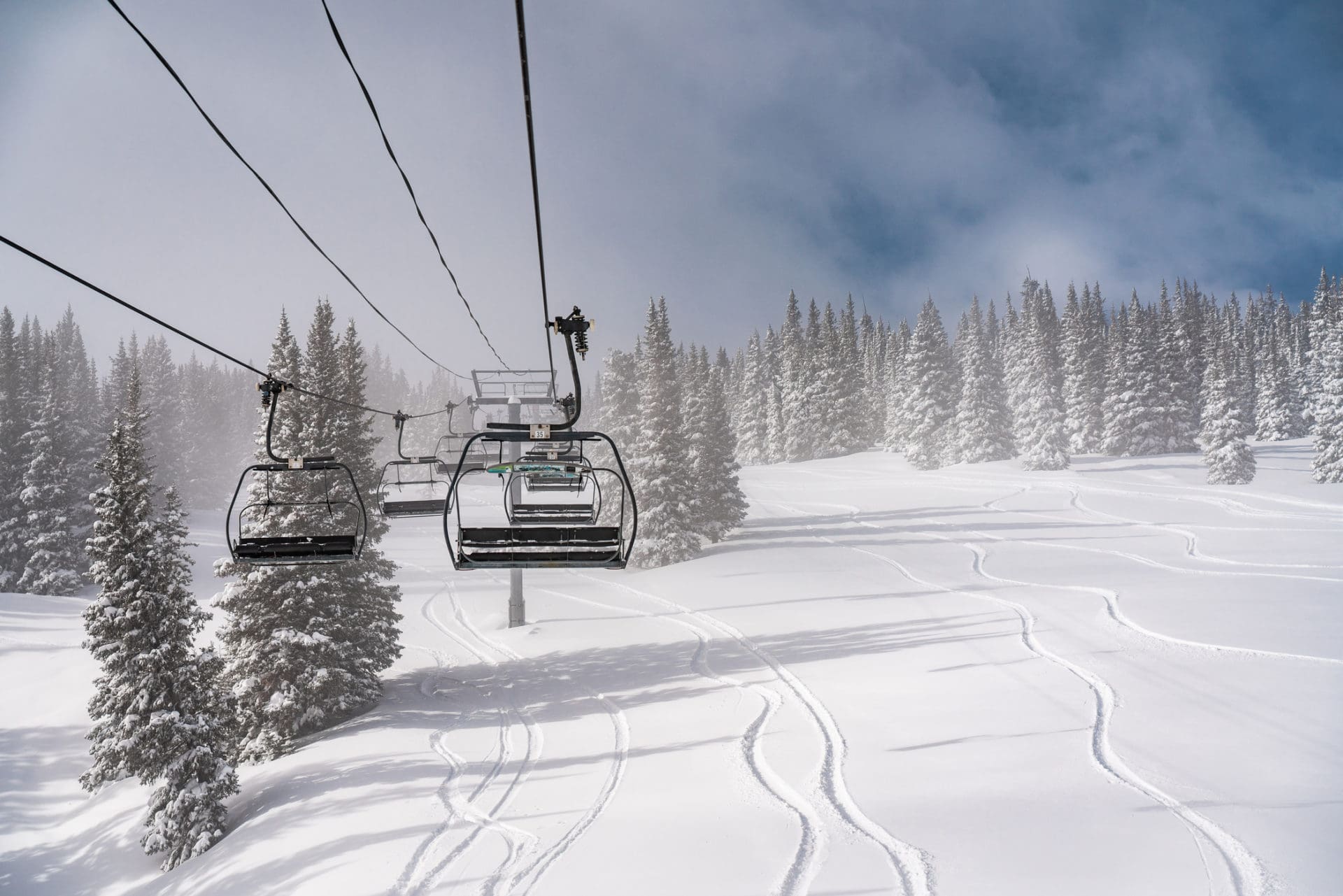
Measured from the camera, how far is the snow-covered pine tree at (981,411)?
6200 centimetres

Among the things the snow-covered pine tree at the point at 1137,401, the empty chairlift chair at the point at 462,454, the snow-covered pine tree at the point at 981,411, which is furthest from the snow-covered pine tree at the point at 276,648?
the snow-covered pine tree at the point at 1137,401

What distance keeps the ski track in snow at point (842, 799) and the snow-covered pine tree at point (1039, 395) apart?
45412mm

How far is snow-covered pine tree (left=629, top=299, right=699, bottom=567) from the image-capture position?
36.9 metres

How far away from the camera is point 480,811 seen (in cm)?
1319

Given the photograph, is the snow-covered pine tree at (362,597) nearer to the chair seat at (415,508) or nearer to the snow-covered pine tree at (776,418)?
the chair seat at (415,508)

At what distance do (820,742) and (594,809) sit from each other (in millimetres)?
5153

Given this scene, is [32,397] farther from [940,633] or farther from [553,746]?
[940,633]

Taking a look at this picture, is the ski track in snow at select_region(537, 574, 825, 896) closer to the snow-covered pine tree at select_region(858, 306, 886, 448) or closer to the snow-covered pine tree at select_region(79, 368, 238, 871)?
the snow-covered pine tree at select_region(79, 368, 238, 871)

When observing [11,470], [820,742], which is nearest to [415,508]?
[820,742]

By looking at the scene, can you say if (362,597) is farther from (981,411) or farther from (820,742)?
(981,411)

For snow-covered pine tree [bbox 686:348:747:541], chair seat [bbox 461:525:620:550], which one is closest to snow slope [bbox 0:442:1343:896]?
chair seat [bbox 461:525:620:550]

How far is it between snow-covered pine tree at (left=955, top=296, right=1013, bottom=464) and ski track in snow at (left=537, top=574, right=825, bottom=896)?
155ft

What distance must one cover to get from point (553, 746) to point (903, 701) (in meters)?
8.71

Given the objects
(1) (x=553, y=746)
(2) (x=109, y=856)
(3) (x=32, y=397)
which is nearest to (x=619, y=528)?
(1) (x=553, y=746)
